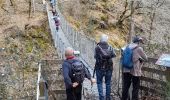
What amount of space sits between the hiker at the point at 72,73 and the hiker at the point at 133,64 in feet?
5.37

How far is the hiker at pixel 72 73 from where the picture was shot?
11.6 meters

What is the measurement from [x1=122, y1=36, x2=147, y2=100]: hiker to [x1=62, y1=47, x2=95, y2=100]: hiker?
5.37 feet

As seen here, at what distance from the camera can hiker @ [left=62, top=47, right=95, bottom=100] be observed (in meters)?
11.6

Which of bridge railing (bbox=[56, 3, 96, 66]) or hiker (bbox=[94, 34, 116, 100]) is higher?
hiker (bbox=[94, 34, 116, 100])

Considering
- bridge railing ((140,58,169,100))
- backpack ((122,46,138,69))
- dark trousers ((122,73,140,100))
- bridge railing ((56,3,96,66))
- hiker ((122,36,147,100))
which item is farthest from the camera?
bridge railing ((56,3,96,66))

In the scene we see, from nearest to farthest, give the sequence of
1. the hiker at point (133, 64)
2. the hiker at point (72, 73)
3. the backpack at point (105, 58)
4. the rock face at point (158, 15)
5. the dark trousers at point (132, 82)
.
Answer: the hiker at point (72, 73), the hiker at point (133, 64), the dark trousers at point (132, 82), the backpack at point (105, 58), the rock face at point (158, 15)

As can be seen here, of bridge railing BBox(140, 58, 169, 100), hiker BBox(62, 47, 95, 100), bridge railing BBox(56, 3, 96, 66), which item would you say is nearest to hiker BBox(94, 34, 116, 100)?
bridge railing BBox(140, 58, 169, 100)

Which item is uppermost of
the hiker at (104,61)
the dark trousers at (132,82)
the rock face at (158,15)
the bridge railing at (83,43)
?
the hiker at (104,61)

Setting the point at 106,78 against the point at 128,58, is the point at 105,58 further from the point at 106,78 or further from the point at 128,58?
the point at 128,58

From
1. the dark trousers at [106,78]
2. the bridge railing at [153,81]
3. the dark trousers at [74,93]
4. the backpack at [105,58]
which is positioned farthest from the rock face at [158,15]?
the dark trousers at [74,93]

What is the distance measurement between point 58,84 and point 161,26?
3005 centimetres

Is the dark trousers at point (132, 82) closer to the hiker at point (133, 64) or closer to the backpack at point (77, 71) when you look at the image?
the hiker at point (133, 64)

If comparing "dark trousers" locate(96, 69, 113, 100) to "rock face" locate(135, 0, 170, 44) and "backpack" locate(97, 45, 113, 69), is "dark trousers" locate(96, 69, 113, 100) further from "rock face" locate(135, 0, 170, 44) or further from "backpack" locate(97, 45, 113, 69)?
"rock face" locate(135, 0, 170, 44)

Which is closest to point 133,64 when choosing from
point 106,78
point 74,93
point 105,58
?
point 105,58
